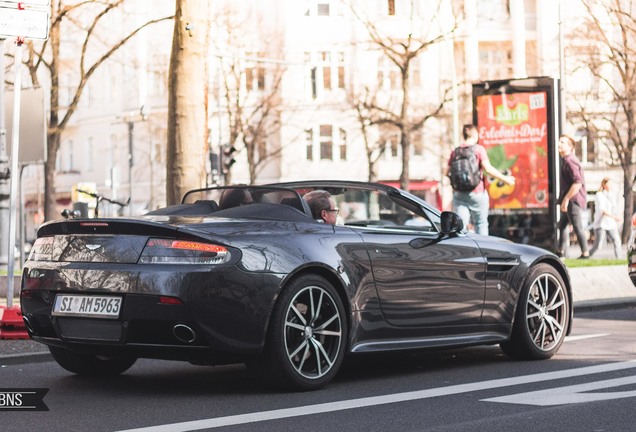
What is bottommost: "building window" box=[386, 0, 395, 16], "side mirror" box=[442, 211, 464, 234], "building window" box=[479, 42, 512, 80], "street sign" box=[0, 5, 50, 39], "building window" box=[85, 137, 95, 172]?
"side mirror" box=[442, 211, 464, 234]

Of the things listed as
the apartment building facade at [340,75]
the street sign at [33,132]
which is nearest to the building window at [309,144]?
the apartment building facade at [340,75]

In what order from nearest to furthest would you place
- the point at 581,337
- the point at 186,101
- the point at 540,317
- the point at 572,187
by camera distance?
the point at 540,317
the point at 581,337
the point at 186,101
the point at 572,187

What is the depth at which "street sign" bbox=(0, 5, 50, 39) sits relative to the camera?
36.4ft

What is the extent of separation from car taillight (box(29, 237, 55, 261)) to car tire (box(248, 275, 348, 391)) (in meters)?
1.42

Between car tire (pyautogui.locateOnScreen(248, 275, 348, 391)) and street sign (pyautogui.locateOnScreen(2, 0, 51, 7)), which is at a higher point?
street sign (pyautogui.locateOnScreen(2, 0, 51, 7))

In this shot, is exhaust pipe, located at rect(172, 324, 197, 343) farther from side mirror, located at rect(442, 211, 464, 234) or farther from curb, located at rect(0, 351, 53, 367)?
curb, located at rect(0, 351, 53, 367)

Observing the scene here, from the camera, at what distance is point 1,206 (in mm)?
16484

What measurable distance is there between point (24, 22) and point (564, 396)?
593cm

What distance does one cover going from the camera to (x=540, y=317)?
32.2 feet

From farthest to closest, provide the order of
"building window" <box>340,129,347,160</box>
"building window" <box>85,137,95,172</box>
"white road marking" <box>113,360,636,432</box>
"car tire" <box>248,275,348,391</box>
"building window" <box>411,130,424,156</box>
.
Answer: "building window" <box>85,137,95,172</box> → "building window" <box>340,129,347,160</box> → "building window" <box>411,130,424,156</box> → "car tire" <box>248,275,348,391</box> → "white road marking" <box>113,360,636,432</box>

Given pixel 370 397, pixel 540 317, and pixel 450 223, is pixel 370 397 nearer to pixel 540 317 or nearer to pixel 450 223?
pixel 450 223

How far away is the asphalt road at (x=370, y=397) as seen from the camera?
661 centimetres

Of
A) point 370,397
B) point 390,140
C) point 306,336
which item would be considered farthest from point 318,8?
point 370,397

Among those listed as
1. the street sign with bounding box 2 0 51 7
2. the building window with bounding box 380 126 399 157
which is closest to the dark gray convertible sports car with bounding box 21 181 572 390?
the street sign with bounding box 2 0 51 7
